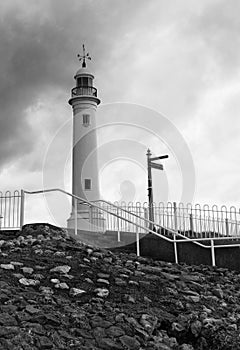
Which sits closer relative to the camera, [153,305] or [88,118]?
[153,305]

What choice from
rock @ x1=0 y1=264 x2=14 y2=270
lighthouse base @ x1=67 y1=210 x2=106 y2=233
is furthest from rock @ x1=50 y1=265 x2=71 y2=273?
lighthouse base @ x1=67 y1=210 x2=106 y2=233

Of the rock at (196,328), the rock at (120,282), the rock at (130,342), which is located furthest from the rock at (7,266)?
the rock at (196,328)

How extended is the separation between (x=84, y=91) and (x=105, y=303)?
15.7m

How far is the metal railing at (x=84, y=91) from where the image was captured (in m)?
23.2

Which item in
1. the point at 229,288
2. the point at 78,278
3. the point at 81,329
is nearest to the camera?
the point at 81,329

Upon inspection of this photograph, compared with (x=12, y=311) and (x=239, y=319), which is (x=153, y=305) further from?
(x=12, y=311)

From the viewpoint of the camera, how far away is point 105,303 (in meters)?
8.73

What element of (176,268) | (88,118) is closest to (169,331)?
(176,268)

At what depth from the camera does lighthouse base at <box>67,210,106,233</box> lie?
1961 cm

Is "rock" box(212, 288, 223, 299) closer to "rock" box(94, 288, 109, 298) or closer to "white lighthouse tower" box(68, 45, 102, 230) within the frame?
"rock" box(94, 288, 109, 298)

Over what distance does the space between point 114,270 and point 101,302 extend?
2115mm

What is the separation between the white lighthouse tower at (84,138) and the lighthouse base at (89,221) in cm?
176

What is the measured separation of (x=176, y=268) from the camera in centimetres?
1332

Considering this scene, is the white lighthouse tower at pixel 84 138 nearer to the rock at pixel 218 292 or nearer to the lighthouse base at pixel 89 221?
the lighthouse base at pixel 89 221
